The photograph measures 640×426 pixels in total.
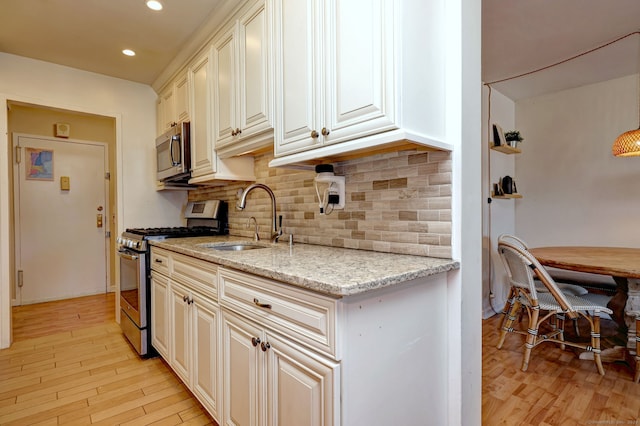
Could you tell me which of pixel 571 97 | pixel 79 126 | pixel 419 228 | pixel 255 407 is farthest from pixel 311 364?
pixel 79 126

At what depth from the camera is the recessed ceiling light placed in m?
1.98

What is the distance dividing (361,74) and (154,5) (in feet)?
5.39

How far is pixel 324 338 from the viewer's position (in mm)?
917

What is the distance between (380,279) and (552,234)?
3714 mm

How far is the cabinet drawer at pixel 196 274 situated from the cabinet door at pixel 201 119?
2.44ft

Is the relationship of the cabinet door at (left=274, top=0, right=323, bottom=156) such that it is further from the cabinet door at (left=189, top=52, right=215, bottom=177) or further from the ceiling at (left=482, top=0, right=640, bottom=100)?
the ceiling at (left=482, top=0, right=640, bottom=100)

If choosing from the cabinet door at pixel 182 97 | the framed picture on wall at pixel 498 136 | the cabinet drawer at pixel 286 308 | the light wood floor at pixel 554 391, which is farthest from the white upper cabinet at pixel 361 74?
the framed picture on wall at pixel 498 136

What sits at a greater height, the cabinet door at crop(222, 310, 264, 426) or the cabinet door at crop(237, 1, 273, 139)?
the cabinet door at crop(237, 1, 273, 139)

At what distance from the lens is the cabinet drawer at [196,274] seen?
4.98ft

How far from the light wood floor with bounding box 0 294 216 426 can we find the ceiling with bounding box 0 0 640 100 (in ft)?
7.73

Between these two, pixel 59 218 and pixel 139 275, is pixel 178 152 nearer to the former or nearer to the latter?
pixel 139 275

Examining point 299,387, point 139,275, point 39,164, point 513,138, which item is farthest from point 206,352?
point 39,164

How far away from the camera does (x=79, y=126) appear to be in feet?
13.2

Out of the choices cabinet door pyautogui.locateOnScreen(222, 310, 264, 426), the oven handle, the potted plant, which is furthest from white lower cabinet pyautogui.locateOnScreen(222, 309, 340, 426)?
the potted plant
